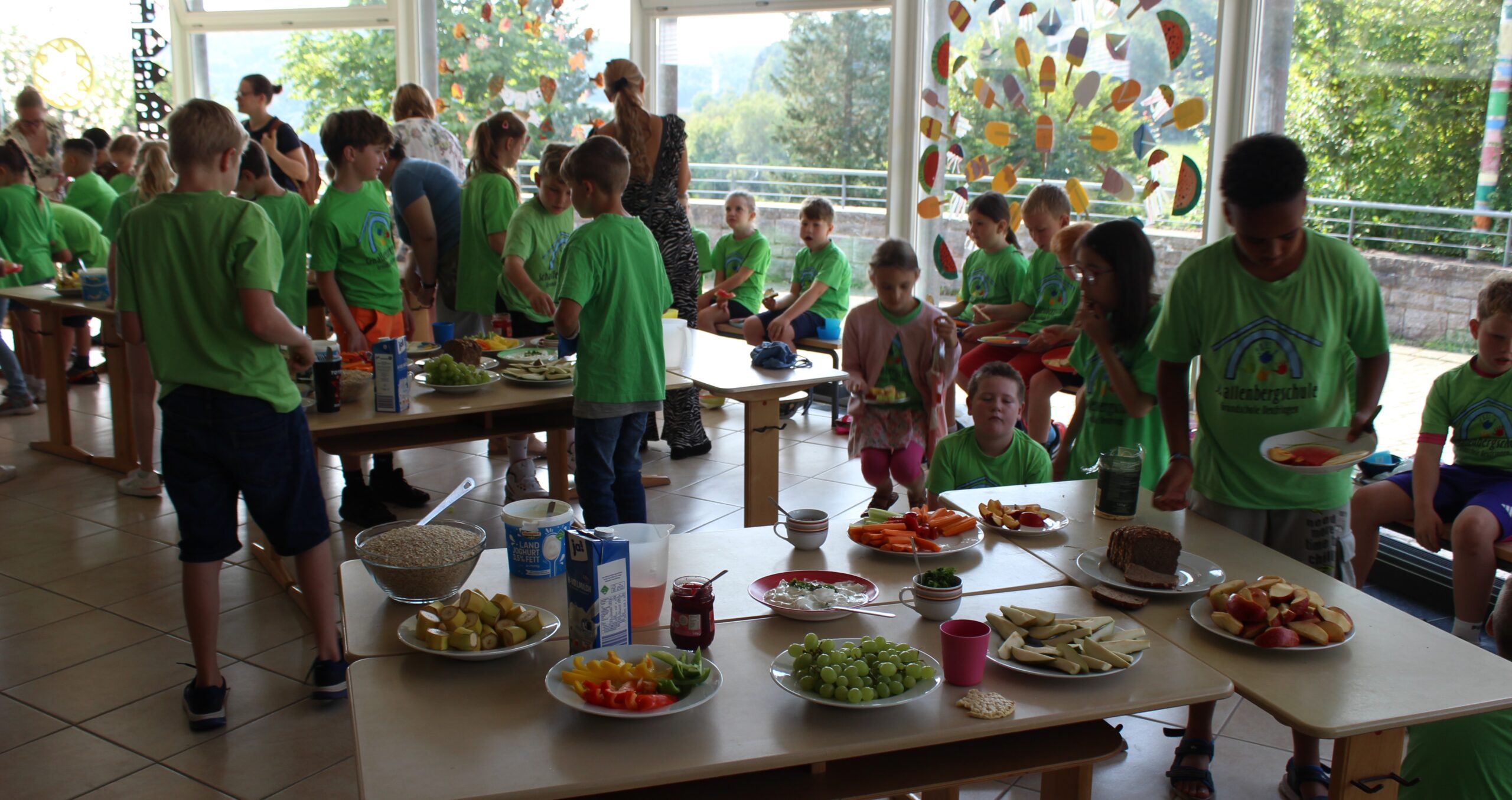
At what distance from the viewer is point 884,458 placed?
4.05m

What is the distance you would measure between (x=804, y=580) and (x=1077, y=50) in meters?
4.23

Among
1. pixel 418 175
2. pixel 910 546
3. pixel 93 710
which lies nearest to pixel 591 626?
pixel 910 546

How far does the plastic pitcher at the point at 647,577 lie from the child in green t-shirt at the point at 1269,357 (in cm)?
121

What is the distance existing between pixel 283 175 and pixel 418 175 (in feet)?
6.47

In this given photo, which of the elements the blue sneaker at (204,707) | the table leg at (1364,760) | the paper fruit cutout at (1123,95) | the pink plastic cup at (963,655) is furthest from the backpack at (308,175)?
the table leg at (1364,760)

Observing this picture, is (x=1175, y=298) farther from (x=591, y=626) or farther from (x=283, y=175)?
(x=283, y=175)

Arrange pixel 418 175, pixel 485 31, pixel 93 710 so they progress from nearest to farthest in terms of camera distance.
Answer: pixel 93 710 → pixel 418 175 → pixel 485 31

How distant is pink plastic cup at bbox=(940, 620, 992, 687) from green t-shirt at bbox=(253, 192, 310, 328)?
9.81 ft

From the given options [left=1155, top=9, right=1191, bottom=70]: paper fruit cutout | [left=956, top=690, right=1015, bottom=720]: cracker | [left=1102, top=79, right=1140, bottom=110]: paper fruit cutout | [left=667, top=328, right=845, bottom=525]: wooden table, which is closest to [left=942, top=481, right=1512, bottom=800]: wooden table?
[left=956, top=690, right=1015, bottom=720]: cracker

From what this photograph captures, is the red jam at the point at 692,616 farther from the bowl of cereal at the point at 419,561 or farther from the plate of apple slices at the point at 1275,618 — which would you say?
the plate of apple slices at the point at 1275,618

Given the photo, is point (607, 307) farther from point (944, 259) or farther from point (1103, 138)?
point (944, 259)

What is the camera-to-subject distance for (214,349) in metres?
2.56

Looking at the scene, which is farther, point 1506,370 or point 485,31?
point 485,31

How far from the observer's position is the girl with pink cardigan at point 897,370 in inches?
153
